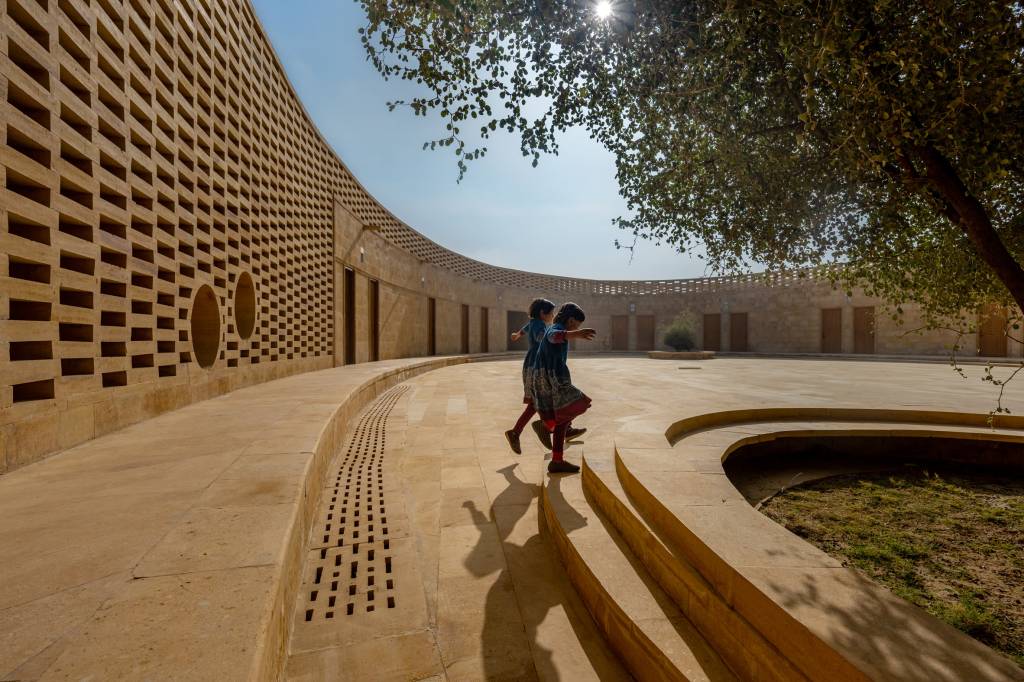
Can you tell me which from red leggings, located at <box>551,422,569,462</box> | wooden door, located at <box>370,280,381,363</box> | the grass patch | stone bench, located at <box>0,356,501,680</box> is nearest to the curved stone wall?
stone bench, located at <box>0,356,501,680</box>

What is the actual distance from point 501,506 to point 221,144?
19.6ft

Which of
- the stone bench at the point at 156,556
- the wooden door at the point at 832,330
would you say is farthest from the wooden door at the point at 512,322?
the stone bench at the point at 156,556

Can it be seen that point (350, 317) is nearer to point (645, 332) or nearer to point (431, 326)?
point (431, 326)

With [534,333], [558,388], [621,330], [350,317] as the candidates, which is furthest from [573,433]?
[621,330]

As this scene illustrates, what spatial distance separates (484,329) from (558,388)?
17.8 meters

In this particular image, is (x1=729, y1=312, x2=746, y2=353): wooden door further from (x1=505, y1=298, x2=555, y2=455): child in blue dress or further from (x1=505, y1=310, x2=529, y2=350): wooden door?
(x1=505, y1=298, x2=555, y2=455): child in blue dress

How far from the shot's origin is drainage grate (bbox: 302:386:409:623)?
198cm

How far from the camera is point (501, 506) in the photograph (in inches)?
121

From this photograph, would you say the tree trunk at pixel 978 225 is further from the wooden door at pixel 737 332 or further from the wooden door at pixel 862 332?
the wooden door at pixel 737 332

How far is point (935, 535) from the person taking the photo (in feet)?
8.41

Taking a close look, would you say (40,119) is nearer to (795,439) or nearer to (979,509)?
(795,439)

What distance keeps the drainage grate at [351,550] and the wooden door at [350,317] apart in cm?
748

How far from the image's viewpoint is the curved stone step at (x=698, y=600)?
4.45ft

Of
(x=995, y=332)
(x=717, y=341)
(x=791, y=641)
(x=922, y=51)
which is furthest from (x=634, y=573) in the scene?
(x=717, y=341)
